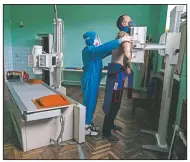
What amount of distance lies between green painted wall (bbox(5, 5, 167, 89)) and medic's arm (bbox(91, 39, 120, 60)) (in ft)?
9.45

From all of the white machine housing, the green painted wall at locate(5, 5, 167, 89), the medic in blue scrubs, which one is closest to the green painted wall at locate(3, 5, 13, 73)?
the green painted wall at locate(5, 5, 167, 89)

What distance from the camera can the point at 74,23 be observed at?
498 cm

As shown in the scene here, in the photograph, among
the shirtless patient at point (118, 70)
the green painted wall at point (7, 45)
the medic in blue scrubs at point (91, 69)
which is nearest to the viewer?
the shirtless patient at point (118, 70)

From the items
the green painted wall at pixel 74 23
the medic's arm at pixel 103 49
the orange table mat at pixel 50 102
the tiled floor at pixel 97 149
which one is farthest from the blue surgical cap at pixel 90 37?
the green painted wall at pixel 74 23

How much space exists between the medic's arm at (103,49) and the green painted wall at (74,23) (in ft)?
9.45

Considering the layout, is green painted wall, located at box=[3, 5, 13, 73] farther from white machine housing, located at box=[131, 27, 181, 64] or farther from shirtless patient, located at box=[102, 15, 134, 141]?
white machine housing, located at box=[131, 27, 181, 64]

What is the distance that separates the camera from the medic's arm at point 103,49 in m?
1.79

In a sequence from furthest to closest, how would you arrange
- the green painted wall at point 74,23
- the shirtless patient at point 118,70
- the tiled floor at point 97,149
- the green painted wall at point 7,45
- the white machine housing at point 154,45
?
1. the green painted wall at point 7,45
2. the green painted wall at point 74,23
3. the shirtless patient at point 118,70
4. the tiled floor at point 97,149
5. the white machine housing at point 154,45

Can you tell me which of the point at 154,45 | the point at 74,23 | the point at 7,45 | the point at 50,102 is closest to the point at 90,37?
the point at 154,45

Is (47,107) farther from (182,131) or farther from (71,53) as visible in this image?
(71,53)

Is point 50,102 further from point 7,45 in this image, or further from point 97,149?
point 7,45

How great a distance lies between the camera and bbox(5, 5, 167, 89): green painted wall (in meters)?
4.57

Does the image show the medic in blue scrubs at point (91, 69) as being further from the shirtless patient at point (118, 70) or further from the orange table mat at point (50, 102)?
the orange table mat at point (50, 102)
